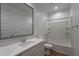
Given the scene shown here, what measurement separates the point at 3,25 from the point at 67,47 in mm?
2433

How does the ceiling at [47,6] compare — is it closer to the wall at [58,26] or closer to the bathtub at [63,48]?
the wall at [58,26]

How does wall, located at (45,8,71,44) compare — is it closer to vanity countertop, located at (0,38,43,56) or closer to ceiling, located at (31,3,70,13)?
ceiling, located at (31,3,70,13)

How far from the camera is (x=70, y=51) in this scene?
2.33m

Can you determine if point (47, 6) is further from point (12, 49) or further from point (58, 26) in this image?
point (12, 49)

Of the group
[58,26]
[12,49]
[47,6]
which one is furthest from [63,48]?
[12,49]

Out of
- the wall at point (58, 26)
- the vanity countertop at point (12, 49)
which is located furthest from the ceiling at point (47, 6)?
the vanity countertop at point (12, 49)

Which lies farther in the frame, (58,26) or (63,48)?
(58,26)

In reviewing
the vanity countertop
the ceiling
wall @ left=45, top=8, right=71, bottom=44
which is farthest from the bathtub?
the vanity countertop

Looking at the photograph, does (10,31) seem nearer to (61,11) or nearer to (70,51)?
(70,51)

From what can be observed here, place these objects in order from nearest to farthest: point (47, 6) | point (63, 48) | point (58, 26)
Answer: point (63, 48)
point (47, 6)
point (58, 26)

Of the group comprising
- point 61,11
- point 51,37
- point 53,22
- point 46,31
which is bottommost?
point 51,37

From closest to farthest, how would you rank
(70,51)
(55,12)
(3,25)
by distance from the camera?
(3,25) < (70,51) < (55,12)

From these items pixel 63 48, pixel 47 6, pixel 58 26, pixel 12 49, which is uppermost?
pixel 47 6

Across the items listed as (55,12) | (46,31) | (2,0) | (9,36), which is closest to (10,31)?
(9,36)
